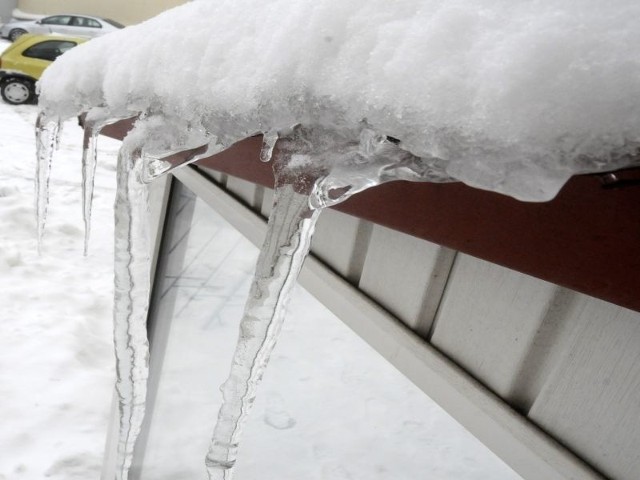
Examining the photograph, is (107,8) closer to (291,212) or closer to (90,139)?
(90,139)

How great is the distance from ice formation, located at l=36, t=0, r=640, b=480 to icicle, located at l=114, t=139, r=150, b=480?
0.22 feet

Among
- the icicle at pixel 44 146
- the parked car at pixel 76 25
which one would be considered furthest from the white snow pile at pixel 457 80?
the parked car at pixel 76 25

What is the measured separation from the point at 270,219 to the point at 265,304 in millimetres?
129

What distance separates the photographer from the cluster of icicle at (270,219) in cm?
43

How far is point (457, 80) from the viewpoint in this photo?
0.30 meters

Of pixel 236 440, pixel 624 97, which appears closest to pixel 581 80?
pixel 624 97

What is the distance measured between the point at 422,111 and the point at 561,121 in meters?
0.09

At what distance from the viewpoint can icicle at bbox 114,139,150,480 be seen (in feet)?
2.81

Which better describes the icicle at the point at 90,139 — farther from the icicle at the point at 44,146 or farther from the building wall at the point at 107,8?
the building wall at the point at 107,8

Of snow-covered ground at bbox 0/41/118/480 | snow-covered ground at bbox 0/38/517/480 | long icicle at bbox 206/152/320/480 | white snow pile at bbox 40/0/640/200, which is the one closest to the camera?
white snow pile at bbox 40/0/640/200

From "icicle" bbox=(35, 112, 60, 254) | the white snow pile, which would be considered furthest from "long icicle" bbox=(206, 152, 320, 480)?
"icicle" bbox=(35, 112, 60, 254)

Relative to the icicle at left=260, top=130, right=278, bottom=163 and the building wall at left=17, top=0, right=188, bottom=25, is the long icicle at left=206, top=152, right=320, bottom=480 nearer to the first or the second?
the icicle at left=260, top=130, right=278, bottom=163

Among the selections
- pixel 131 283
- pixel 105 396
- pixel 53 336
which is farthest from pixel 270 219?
pixel 53 336

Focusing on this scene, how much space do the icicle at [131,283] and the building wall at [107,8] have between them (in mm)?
15992
